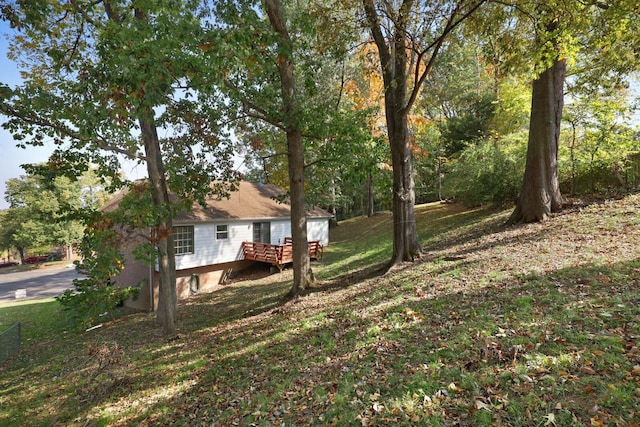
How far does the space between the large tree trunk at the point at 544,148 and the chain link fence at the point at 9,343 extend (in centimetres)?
1684

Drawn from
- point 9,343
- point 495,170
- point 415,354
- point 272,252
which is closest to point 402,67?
point 415,354

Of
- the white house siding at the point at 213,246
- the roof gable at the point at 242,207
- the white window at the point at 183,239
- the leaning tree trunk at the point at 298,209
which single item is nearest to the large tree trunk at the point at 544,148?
the leaning tree trunk at the point at 298,209

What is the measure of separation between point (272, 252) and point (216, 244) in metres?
2.94

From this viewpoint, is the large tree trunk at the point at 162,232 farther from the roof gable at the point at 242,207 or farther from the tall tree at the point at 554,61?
the tall tree at the point at 554,61

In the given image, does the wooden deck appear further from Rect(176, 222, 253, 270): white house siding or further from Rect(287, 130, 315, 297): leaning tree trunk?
Rect(287, 130, 315, 297): leaning tree trunk

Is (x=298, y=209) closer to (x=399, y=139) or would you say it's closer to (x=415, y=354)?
(x=399, y=139)

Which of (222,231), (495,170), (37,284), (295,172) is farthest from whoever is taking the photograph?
(37,284)

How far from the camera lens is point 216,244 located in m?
17.0

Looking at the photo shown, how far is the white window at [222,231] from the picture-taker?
1706 centimetres

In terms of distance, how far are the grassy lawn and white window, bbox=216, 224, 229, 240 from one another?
709 centimetres

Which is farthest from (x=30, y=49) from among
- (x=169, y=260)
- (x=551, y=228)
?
(x=551, y=228)

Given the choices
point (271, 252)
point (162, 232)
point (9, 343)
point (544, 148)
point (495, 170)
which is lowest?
point (9, 343)

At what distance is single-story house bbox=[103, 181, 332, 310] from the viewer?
614 inches

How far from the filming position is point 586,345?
380 cm
